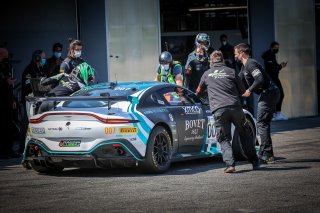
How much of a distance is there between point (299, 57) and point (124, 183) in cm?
1414

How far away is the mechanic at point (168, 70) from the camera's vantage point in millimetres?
17281

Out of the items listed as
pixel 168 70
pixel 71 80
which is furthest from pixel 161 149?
pixel 168 70

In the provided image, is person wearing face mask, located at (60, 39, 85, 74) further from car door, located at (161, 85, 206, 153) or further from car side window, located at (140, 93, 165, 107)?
car side window, located at (140, 93, 165, 107)

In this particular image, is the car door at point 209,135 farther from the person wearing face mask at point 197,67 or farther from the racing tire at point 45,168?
the person wearing face mask at point 197,67

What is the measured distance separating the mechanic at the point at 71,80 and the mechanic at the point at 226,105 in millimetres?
2616

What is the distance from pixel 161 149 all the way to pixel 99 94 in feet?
4.25

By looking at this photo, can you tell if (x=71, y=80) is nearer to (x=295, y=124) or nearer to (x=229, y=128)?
(x=229, y=128)

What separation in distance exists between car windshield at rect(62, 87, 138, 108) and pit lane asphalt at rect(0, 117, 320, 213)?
1.02 metres

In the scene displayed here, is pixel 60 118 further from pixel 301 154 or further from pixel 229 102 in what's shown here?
pixel 301 154

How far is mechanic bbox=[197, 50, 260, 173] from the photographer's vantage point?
41.6 ft

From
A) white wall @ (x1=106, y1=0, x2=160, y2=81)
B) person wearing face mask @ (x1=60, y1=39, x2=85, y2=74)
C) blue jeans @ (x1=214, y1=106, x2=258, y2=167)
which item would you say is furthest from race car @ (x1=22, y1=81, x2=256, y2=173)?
white wall @ (x1=106, y1=0, x2=160, y2=81)

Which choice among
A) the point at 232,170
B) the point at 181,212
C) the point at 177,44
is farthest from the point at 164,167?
the point at 177,44

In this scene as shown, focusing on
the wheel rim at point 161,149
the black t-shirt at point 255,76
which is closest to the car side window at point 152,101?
the wheel rim at point 161,149

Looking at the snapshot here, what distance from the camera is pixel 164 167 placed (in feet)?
41.3
